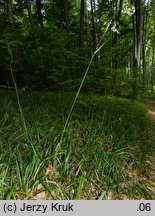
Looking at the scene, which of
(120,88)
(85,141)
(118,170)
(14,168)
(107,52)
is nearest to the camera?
(14,168)

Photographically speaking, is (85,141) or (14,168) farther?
(85,141)

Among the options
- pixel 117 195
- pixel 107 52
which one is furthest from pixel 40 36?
pixel 117 195

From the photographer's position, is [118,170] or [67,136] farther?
[67,136]

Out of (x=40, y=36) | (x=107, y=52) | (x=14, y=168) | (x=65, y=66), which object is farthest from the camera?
(x=107, y=52)

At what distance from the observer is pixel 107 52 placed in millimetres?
10172

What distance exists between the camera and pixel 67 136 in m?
3.36

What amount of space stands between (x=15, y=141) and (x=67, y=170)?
848 millimetres

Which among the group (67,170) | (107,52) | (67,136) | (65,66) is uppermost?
(107,52)

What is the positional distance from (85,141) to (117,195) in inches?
47.9
